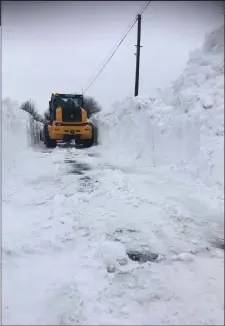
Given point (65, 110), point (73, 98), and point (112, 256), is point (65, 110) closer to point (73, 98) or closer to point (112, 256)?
point (73, 98)

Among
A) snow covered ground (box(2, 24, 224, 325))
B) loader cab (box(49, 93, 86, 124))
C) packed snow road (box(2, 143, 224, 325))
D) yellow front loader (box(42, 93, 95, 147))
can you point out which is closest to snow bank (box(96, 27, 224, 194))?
snow covered ground (box(2, 24, 224, 325))

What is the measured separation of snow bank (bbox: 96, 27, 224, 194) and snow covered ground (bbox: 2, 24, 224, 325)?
0.02m

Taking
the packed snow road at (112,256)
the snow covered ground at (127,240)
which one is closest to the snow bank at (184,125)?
the snow covered ground at (127,240)

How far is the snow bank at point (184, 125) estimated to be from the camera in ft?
5.94

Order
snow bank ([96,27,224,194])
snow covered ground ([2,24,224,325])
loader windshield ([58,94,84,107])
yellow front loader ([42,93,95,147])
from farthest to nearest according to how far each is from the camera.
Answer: loader windshield ([58,94,84,107])
yellow front loader ([42,93,95,147])
snow covered ground ([2,24,224,325])
snow bank ([96,27,224,194])

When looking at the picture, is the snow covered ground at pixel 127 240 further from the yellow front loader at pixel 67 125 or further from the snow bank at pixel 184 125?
the yellow front loader at pixel 67 125

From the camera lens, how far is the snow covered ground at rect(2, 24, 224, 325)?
6.35ft

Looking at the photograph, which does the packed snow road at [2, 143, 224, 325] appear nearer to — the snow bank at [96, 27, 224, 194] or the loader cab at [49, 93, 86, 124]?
the snow bank at [96, 27, 224, 194]

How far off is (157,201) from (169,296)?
2625 mm

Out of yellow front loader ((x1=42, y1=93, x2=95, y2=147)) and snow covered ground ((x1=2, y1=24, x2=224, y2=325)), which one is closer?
snow covered ground ((x1=2, y1=24, x2=224, y2=325))

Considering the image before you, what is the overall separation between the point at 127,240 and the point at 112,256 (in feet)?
1.46

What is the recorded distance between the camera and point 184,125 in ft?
12.6

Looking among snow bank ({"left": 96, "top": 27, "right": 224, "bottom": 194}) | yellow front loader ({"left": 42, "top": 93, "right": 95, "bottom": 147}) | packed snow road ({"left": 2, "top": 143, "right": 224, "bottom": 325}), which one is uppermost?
yellow front loader ({"left": 42, "top": 93, "right": 95, "bottom": 147})

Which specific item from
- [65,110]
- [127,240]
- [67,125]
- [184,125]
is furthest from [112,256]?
[65,110]
